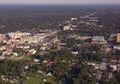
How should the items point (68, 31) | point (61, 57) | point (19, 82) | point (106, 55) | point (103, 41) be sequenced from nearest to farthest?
point (19, 82) → point (61, 57) → point (106, 55) → point (103, 41) → point (68, 31)

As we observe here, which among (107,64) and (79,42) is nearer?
(107,64)

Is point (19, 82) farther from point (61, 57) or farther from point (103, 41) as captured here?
point (103, 41)

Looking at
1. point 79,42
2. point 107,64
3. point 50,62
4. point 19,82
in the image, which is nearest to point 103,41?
point 79,42

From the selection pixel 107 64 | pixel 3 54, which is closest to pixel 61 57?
pixel 107 64

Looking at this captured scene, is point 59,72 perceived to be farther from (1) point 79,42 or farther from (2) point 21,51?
(1) point 79,42

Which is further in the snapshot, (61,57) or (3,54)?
(3,54)

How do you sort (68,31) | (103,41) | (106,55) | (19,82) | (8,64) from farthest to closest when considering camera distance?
1. (68,31)
2. (103,41)
3. (106,55)
4. (8,64)
5. (19,82)

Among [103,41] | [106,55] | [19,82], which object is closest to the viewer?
[19,82]

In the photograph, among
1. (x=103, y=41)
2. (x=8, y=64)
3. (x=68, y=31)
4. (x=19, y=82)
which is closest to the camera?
(x=19, y=82)
